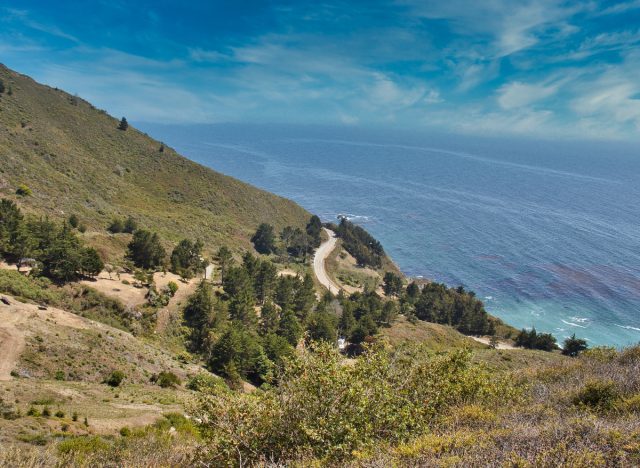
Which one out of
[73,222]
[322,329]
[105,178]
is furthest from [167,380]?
[105,178]

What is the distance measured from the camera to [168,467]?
1275 cm

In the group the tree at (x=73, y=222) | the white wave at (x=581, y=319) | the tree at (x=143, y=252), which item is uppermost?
the white wave at (x=581, y=319)

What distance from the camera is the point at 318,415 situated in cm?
1345

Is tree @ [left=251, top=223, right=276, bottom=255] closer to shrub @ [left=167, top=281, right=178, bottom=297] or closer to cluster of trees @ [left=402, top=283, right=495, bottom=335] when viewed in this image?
cluster of trees @ [left=402, top=283, right=495, bottom=335]

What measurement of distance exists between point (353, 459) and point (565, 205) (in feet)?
686

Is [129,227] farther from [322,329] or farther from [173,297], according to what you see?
[322,329]

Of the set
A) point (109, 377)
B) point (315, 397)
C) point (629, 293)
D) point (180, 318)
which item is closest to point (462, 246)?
point (629, 293)

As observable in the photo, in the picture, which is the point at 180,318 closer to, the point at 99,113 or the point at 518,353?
the point at 518,353

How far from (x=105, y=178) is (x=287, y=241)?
5924cm

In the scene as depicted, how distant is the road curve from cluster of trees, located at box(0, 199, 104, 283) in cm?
6378

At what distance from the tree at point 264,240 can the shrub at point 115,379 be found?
287 ft

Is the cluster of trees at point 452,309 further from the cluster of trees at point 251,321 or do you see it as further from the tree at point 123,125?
the tree at point 123,125

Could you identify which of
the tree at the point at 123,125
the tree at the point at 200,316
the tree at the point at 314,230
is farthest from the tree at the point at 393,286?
the tree at the point at 123,125

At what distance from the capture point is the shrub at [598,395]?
16.4 meters
